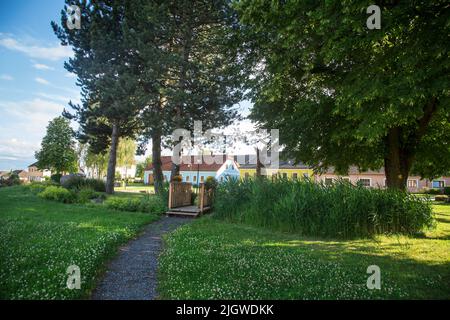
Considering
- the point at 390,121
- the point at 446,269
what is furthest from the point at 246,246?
the point at 390,121

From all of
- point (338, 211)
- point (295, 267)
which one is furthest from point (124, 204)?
point (295, 267)

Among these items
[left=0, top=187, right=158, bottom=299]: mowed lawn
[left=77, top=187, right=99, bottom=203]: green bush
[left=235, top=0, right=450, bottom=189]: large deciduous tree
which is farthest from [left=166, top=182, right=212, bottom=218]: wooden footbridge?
[left=77, top=187, right=99, bottom=203]: green bush

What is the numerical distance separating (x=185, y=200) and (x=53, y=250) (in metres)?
10.3

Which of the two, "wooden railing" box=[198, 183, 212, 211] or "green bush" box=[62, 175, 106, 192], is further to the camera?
"green bush" box=[62, 175, 106, 192]

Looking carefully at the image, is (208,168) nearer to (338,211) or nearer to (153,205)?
(153,205)

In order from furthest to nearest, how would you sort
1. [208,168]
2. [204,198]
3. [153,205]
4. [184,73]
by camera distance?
[208,168] → [184,73] → [204,198] → [153,205]

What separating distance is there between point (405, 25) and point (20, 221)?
46.2ft

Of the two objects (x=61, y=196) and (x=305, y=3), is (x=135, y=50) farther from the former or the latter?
(x=305, y=3)

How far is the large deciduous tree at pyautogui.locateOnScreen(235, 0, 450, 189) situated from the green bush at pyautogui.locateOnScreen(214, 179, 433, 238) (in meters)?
2.34

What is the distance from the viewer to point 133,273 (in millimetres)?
5625

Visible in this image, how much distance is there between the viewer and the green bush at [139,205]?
564 inches

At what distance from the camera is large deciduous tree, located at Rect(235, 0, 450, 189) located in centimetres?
712

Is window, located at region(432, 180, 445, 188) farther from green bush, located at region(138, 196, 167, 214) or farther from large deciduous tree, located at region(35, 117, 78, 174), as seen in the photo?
large deciduous tree, located at region(35, 117, 78, 174)

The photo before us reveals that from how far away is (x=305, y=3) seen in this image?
8391 millimetres
